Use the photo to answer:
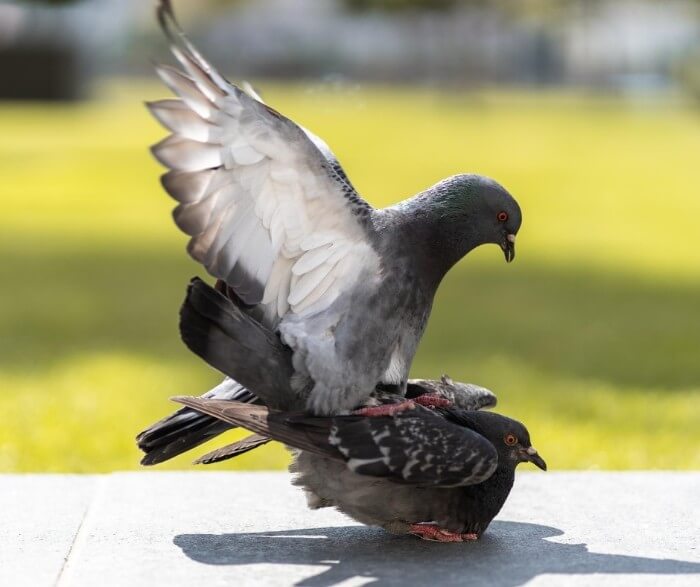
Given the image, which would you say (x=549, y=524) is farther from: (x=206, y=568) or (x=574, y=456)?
(x=574, y=456)

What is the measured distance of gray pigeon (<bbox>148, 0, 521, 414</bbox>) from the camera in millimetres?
3814

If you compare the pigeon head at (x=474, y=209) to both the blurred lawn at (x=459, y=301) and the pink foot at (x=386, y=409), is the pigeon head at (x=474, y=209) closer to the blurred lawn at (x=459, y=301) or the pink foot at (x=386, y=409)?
the pink foot at (x=386, y=409)

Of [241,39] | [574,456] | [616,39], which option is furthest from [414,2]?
[574,456]

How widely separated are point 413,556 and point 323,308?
818mm

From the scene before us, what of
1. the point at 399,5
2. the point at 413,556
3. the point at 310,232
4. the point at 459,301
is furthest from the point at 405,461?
the point at 399,5

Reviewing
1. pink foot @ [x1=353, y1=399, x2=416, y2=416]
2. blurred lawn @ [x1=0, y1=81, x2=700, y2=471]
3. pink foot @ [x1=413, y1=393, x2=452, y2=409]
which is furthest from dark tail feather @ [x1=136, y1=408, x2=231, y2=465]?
blurred lawn @ [x1=0, y1=81, x2=700, y2=471]

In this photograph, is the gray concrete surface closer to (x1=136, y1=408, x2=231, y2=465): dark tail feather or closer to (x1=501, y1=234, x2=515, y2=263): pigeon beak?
(x1=136, y1=408, x2=231, y2=465): dark tail feather

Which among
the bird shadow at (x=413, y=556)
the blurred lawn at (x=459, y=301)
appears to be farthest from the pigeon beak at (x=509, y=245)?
the blurred lawn at (x=459, y=301)

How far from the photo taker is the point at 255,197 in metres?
3.90

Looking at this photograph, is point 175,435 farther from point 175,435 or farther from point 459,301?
point 459,301

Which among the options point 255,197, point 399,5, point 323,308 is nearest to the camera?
point 255,197

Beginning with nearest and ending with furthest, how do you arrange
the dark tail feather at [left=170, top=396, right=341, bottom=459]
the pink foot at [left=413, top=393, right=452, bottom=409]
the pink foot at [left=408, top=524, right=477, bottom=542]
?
1. the dark tail feather at [left=170, top=396, right=341, bottom=459]
2. the pink foot at [left=408, top=524, right=477, bottom=542]
3. the pink foot at [left=413, top=393, right=452, bottom=409]

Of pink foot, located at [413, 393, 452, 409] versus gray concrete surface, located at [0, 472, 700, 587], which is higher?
pink foot, located at [413, 393, 452, 409]

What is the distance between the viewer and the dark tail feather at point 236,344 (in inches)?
149
